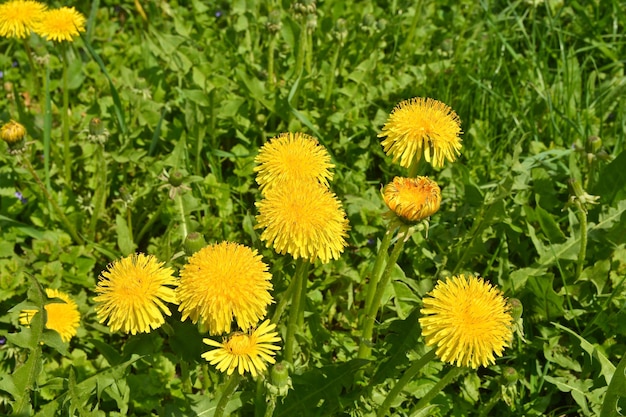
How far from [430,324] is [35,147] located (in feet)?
6.88

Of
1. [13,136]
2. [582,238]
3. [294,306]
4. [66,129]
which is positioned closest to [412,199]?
[294,306]

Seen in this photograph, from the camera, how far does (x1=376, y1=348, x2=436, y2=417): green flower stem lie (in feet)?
5.50

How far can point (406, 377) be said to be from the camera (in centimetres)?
177

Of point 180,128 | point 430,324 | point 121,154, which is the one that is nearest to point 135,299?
point 430,324

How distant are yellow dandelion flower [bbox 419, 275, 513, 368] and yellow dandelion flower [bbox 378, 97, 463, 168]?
0.42m

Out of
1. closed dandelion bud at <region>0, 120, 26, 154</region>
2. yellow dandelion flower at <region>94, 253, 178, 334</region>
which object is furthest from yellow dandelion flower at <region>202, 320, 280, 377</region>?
closed dandelion bud at <region>0, 120, 26, 154</region>

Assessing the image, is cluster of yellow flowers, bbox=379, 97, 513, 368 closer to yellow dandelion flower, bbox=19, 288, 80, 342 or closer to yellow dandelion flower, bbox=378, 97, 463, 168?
yellow dandelion flower, bbox=378, 97, 463, 168

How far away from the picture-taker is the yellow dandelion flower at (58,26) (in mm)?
2695

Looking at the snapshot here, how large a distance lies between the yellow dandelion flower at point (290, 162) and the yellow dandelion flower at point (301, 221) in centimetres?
13

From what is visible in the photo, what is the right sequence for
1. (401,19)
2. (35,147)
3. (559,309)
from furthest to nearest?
(401,19) < (35,147) < (559,309)

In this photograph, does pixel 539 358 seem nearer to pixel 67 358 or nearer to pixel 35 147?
pixel 67 358

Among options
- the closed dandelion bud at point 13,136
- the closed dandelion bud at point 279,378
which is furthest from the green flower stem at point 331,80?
the closed dandelion bud at point 279,378

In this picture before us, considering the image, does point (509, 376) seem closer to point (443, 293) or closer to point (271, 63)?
point (443, 293)

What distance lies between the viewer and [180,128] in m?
3.01
